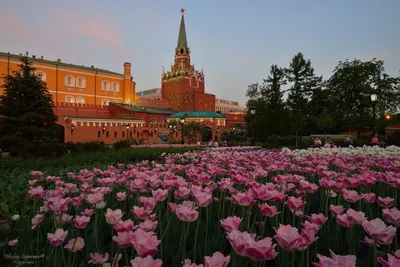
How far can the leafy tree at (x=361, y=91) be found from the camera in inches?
1774

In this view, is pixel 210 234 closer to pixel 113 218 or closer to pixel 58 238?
pixel 113 218

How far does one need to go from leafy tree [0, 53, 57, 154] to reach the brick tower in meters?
45.4

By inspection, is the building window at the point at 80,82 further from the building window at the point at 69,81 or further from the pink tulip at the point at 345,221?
the pink tulip at the point at 345,221

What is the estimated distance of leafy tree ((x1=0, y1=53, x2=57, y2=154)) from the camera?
15870 millimetres

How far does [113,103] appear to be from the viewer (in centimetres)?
4731

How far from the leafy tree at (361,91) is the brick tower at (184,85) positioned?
92.1 feet

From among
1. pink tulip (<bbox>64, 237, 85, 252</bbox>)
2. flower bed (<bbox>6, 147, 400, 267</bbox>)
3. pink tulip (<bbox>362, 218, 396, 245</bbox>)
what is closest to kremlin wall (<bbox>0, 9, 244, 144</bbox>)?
flower bed (<bbox>6, 147, 400, 267</bbox>)

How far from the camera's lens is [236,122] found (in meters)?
62.7

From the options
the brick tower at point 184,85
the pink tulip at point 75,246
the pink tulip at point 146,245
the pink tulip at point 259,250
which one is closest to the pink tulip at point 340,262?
the pink tulip at point 259,250

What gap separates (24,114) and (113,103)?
31084mm

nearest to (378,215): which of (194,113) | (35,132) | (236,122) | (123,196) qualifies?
(123,196)

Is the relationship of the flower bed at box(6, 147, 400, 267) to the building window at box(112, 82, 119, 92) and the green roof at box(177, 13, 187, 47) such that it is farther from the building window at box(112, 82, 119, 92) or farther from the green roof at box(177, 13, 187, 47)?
the green roof at box(177, 13, 187, 47)

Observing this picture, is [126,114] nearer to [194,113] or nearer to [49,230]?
[194,113]

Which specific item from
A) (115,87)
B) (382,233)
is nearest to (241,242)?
(382,233)
